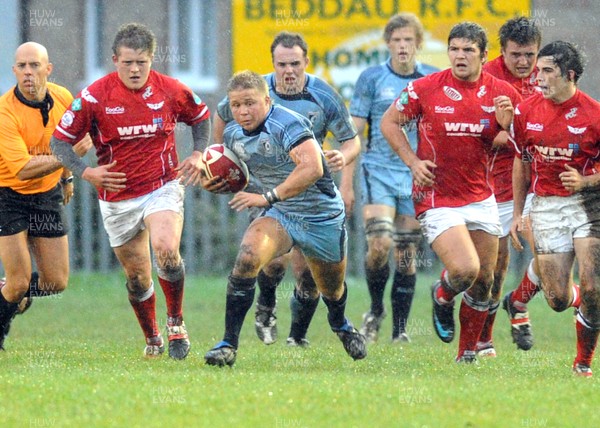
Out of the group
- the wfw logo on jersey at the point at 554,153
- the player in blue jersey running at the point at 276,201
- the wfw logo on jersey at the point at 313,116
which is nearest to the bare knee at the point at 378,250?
the wfw logo on jersey at the point at 313,116

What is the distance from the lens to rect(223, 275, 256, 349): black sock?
8945mm

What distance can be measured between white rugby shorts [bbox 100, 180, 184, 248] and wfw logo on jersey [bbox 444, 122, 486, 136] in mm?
2057

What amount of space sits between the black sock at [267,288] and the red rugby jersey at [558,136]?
314 cm

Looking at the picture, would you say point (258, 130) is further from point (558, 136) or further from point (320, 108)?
point (558, 136)

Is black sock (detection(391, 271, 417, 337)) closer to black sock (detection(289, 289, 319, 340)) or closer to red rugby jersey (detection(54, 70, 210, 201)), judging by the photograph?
black sock (detection(289, 289, 319, 340))

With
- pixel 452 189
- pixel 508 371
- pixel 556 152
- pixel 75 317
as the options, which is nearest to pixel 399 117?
pixel 452 189

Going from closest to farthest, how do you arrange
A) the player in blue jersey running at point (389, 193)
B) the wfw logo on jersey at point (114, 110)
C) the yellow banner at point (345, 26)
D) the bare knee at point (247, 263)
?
1. the bare knee at point (247, 263)
2. the wfw logo on jersey at point (114, 110)
3. the player in blue jersey running at point (389, 193)
4. the yellow banner at point (345, 26)

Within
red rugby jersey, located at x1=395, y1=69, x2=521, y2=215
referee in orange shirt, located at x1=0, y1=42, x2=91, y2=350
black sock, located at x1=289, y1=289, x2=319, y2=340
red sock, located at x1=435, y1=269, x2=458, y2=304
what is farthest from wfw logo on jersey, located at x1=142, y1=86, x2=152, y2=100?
red sock, located at x1=435, y1=269, x2=458, y2=304

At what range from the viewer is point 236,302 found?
8969mm

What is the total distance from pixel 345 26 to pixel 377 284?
951cm

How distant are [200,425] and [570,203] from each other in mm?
3370

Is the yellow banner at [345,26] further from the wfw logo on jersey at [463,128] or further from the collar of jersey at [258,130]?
the collar of jersey at [258,130]

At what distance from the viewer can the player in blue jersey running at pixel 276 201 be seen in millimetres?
8875

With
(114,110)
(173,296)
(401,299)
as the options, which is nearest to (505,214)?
(401,299)
